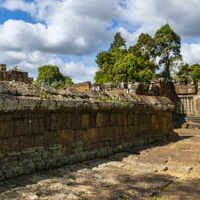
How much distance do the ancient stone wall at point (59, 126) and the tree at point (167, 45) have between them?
97.4 ft

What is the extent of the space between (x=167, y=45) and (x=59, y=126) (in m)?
33.0

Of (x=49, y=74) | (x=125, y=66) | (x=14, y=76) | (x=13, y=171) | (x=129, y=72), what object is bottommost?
(x=13, y=171)

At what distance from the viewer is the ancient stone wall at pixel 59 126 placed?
4117 millimetres

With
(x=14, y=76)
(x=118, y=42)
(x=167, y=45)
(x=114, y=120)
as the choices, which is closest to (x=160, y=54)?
(x=167, y=45)

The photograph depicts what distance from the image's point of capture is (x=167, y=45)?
3566 cm

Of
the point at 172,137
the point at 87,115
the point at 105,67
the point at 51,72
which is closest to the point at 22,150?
the point at 87,115

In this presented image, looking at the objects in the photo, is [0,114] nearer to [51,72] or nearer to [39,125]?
[39,125]

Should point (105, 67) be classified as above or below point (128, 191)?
above

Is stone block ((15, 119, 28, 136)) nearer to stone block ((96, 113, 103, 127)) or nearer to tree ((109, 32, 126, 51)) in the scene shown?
stone block ((96, 113, 103, 127))

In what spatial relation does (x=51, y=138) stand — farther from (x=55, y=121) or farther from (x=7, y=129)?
(x=7, y=129)

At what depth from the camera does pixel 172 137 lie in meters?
9.32

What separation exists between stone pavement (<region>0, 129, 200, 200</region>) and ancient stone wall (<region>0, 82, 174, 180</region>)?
294mm

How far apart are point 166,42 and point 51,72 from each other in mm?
32140

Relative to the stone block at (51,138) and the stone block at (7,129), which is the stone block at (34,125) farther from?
the stone block at (7,129)
